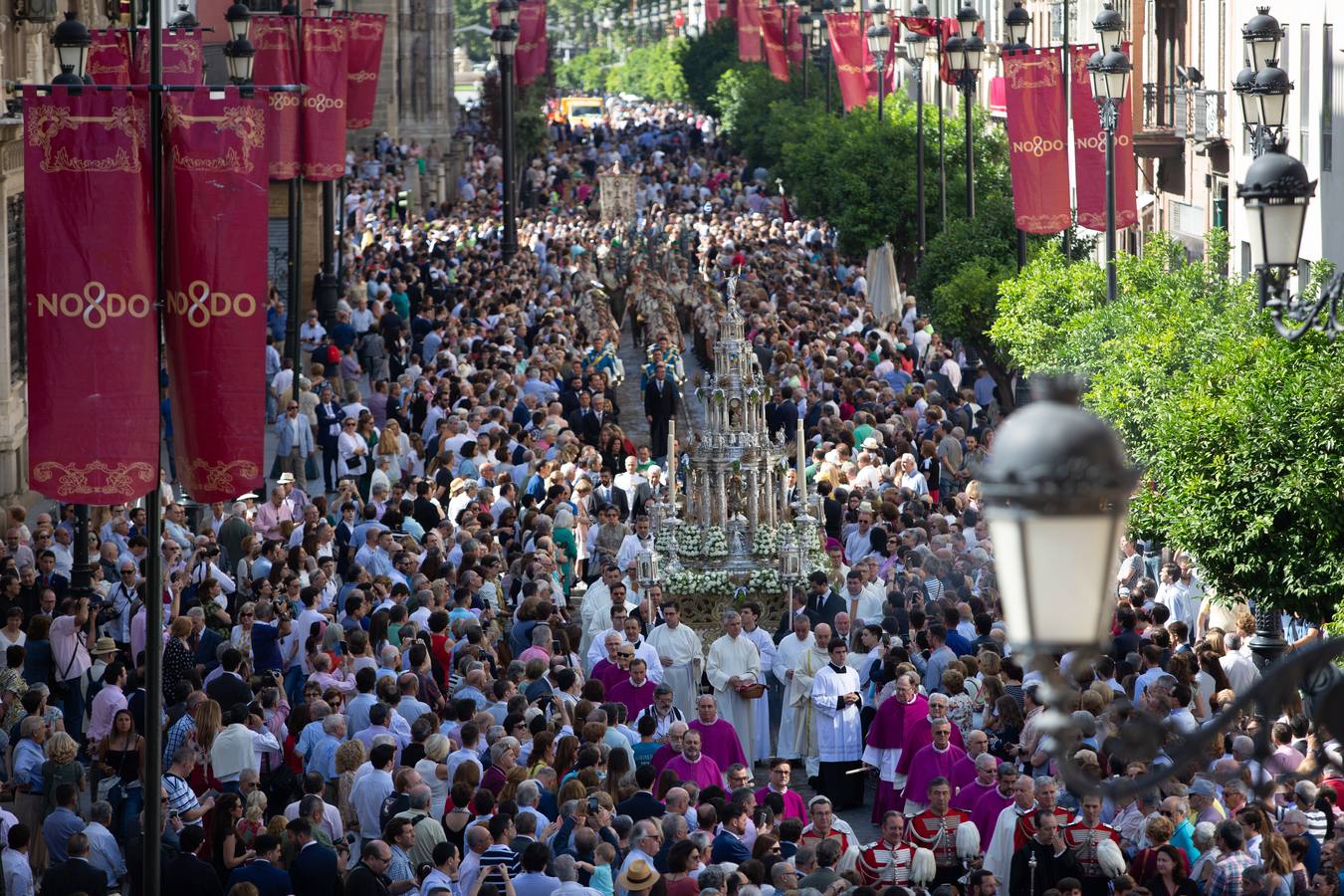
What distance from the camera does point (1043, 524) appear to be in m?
4.77

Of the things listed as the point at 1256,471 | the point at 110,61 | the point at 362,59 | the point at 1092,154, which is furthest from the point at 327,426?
the point at 1256,471

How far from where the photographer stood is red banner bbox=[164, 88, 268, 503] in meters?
12.3

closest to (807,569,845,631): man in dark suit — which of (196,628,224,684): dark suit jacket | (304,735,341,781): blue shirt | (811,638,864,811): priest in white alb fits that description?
(811,638,864,811): priest in white alb

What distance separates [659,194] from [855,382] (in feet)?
134

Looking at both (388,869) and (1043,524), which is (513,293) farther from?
(1043,524)

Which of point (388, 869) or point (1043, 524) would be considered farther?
point (388, 869)

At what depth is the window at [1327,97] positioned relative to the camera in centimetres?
3177

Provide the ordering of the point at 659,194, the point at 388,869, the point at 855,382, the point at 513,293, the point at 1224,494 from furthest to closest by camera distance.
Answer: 1. the point at 659,194
2. the point at 513,293
3. the point at 855,382
4. the point at 1224,494
5. the point at 388,869

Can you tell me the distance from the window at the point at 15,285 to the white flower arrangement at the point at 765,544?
10.8 metres

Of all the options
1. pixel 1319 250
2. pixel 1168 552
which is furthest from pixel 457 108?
pixel 1168 552

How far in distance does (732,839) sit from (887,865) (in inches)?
33.3

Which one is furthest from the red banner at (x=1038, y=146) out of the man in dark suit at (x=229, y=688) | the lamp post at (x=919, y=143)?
the man in dark suit at (x=229, y=688)

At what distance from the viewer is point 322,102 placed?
103ft

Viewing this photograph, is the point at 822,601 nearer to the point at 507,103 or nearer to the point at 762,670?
the point at 762,670
